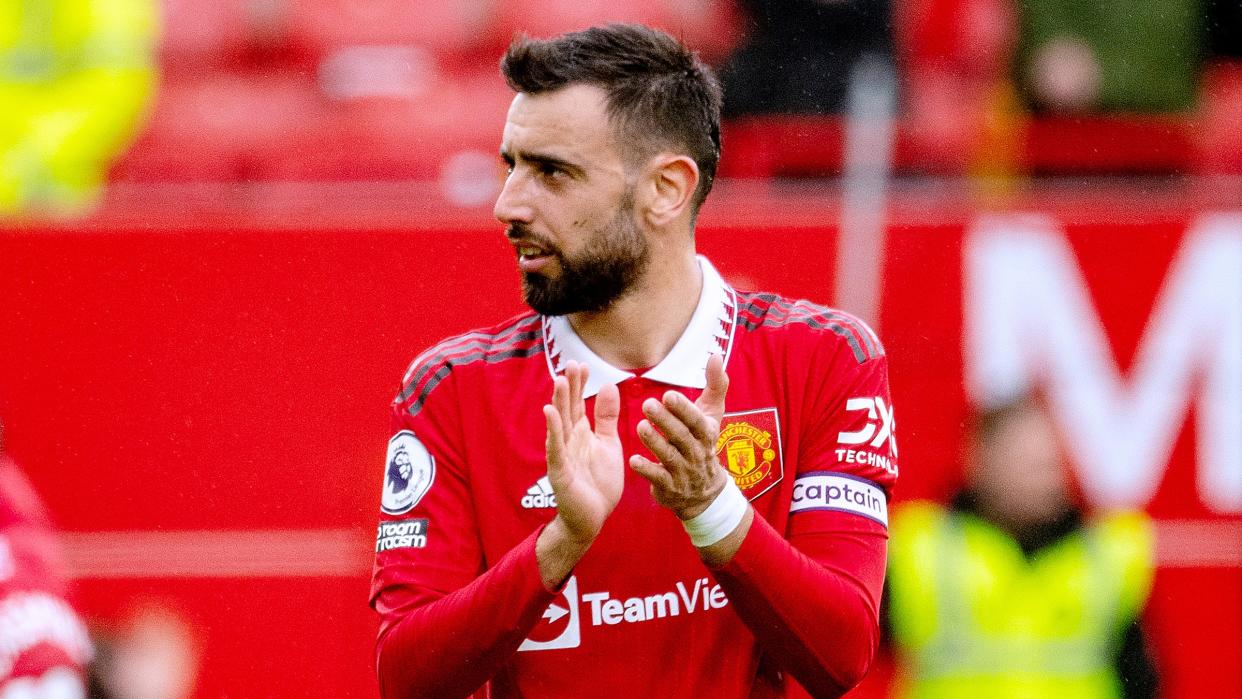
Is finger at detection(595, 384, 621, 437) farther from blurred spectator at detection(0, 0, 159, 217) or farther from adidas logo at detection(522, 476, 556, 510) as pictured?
blurred spectator at detection(0, 0, 159, 217)

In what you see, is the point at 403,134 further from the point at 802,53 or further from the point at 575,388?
the point at 575,388

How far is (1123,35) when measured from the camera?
21.1 feet

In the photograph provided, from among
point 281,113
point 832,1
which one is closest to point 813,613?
point 832,1

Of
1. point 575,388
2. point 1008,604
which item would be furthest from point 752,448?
point 1008,604

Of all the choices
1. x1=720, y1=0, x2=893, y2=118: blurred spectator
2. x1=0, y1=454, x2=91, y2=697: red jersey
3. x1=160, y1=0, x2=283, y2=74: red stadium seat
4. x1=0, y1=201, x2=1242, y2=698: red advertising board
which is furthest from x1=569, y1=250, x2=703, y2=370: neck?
x1=160, y1=0, x2=283, y2=74: red stadium seat

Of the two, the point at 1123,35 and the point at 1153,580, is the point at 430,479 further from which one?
the point at 1123,35

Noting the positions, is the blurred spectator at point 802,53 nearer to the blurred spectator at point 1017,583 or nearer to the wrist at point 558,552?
the blurred spectator at point 1017,583

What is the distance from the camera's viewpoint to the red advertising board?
5.23m

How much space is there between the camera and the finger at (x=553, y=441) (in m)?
2.46

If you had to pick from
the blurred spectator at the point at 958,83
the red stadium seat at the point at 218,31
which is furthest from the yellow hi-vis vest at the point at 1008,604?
the red stadium seat at the point at 218,31

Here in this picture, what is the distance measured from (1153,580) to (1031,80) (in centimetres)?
205

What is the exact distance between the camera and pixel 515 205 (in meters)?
2.73

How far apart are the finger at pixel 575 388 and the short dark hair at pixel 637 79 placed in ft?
1.43

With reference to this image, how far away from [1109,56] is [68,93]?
12.6 ft
